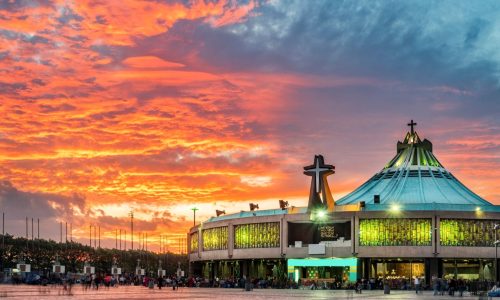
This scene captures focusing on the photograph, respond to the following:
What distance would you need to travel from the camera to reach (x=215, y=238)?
5167 inches

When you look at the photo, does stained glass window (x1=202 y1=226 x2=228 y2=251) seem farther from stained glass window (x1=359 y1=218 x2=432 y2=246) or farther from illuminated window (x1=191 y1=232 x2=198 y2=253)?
stained glass window (x1=359 y1=218 x2=432 y2=246)

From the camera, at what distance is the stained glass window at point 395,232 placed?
353ft

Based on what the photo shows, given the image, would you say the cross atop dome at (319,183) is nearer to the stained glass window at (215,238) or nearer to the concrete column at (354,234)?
the concrete column at (354,234)

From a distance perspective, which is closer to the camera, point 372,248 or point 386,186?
point 372,248

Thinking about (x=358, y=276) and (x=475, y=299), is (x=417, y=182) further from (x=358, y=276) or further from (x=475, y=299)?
(x=475, y=299)

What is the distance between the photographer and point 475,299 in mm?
59719

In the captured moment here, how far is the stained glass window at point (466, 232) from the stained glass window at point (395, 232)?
2135mm

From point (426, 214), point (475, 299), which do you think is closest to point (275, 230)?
point (426, 214)

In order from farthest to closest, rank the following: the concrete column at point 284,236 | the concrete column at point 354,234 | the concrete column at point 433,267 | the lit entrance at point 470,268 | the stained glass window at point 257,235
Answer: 1. the stained glass window at point 257,235
2. the concrete column at point 284,236
3. the lit entrance at point 470,268
4. the concrete column at point 354,234
5. the concrete column at point 433,267

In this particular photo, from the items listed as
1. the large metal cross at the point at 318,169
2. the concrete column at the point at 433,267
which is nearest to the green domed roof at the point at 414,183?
the large metal cross at the point at 318,169

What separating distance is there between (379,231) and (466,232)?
37.9 feet

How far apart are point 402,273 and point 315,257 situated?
12.1 m

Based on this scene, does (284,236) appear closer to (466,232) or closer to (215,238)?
(215,238)

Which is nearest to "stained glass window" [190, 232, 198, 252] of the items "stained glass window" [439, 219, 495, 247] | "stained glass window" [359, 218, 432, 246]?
"stained glass window" [359, 218, 432, 246]
